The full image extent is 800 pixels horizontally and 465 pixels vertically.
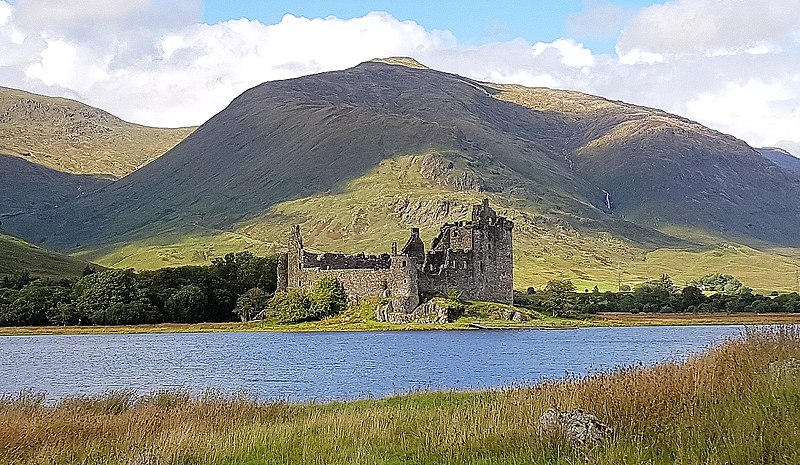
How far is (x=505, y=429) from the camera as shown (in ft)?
59.8

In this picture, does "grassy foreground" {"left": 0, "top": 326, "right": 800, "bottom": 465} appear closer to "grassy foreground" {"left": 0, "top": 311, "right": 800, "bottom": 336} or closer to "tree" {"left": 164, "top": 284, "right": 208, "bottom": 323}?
"grassy foreground" {"left": 0, "top": 311, "right": 800, "bottom": 336}

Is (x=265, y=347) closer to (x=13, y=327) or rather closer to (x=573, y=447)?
(x=13, y=327)

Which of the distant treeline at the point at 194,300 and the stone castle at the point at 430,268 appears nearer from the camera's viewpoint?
the stone castle at the point at 430,268

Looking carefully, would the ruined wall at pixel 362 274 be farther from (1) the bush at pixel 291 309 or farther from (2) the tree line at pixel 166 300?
(1) the bush at pixel 291 309

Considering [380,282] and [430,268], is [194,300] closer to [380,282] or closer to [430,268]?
[380,282]

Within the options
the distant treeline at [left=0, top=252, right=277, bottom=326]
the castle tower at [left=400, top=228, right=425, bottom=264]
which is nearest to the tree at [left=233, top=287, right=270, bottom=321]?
the distant treeline at [left=0, top=252, right=277, bottom=326]

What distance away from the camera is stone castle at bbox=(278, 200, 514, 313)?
82.9 m

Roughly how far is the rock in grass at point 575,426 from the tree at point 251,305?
7110 centimetres

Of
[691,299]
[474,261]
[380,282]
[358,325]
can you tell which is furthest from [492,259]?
[691,299]

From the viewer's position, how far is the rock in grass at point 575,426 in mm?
16688

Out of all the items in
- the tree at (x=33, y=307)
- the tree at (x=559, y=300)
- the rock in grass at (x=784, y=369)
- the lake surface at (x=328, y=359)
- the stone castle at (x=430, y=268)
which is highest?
the stone castle at (x=430, y=268)

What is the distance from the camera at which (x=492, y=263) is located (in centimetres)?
8894

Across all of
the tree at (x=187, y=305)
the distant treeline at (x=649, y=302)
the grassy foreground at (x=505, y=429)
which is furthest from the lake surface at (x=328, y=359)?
the grassy foreground at (x=505, y=429)

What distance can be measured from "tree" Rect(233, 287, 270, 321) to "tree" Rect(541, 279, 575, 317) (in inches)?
1021
